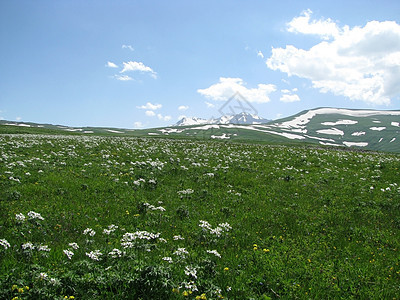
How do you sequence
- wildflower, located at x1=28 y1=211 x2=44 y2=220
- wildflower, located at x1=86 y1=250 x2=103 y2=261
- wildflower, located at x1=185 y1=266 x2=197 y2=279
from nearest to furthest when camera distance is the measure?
wildflower, located at x1=185 y1=266 x2=197 y2=279
wildflower, located at x1=86 y1=250 x2=103 y2=261
wildflower, located at x1=28 y1=211 x2=44 y2=220

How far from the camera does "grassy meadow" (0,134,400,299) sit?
5469 millimetres

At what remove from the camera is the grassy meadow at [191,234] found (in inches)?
215

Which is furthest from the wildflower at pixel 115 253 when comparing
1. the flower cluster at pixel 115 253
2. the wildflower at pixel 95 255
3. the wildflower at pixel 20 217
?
the wildflower at pixel 20 217

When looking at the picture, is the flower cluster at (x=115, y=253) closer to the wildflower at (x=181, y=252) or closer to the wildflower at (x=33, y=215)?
the wildflower at (x=181, y=252)

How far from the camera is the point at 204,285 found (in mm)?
5715

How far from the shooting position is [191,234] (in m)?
9.01

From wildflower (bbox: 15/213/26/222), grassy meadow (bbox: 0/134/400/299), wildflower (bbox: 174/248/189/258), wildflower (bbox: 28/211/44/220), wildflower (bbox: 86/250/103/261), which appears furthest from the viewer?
wildflower (bbox: 28/211/44/220)

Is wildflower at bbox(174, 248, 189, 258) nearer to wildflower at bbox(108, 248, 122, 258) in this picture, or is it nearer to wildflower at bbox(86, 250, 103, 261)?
wildflower at bbox(108, 248, 122, 258)

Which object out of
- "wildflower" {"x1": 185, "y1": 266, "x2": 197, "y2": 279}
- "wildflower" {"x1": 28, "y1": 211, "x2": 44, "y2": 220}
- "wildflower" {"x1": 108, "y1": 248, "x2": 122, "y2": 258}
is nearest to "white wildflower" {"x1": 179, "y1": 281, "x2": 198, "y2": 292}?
"wildflower" {"x1": 185, "y1": 266, "x2": 197, "y2": 279}

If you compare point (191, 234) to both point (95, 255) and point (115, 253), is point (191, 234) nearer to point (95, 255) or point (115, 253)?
point (115, 253)

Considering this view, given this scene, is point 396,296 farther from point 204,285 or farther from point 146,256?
point 146,256

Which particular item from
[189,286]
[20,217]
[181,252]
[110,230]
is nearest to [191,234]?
[181,252]

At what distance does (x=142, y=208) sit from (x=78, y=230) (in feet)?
8.99

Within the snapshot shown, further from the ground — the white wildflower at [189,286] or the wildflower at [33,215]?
the wildflower at [33,215]
